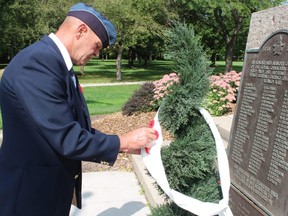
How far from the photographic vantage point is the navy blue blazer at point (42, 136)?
1978 millimetres

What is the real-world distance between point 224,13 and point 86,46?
68.4 ft

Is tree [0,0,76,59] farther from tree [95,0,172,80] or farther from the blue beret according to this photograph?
the blue beret

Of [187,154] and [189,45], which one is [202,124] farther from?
[189,45]

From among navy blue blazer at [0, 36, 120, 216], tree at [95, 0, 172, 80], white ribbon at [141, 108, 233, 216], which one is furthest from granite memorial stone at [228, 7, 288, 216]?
tree at [95, 0, 172, 80]

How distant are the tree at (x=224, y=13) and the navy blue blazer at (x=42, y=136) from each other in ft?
56.4

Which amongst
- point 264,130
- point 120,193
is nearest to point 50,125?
point 264,130

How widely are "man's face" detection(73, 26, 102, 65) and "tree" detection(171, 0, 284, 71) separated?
17.0m

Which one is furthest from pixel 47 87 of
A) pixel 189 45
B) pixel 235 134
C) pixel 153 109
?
pixel 153 109

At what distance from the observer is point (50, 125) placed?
1966 mm

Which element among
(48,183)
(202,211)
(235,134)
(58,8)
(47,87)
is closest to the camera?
(47,87)

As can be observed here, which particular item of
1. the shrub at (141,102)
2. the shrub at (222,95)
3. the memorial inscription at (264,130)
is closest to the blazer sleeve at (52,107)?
the memorial inscription at (264,130)

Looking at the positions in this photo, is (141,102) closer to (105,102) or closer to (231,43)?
(105,102)

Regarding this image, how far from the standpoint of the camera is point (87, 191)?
5395 mm

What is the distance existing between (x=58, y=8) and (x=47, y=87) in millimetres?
31041
